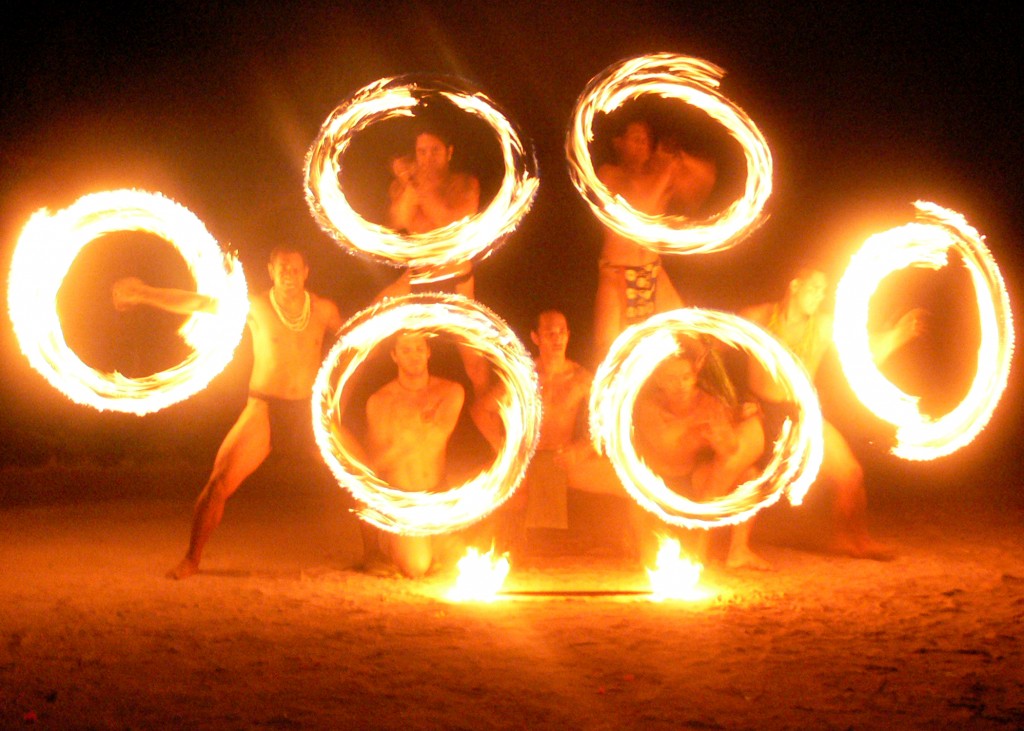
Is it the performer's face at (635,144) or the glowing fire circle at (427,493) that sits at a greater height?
the performer's face at (635,144)

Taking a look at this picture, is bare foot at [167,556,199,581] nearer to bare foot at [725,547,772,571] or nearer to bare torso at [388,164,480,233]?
bare torso at [388,164,480,233]

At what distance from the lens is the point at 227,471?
631 cm

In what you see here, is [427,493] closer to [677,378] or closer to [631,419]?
[631,419]

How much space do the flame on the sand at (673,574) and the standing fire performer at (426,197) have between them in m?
1.85

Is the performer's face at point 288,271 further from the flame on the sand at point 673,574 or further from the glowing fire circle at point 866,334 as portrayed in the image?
the glowing fire circle at point 866,334

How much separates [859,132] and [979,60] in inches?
51.2

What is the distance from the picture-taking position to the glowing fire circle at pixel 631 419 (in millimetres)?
6102

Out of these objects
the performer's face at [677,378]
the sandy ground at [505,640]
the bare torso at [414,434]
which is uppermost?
the performer's face at [677,378]

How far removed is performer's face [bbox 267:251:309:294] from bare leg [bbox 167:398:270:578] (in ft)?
1.88

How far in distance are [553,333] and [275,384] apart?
1.38 metres

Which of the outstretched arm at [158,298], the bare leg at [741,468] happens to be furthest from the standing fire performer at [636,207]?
the outstretched arm at [158,298]

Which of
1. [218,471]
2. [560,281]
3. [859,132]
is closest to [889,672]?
[218,471]

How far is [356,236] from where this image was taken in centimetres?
648

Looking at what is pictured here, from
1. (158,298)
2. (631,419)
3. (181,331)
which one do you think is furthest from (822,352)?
(158,298)
